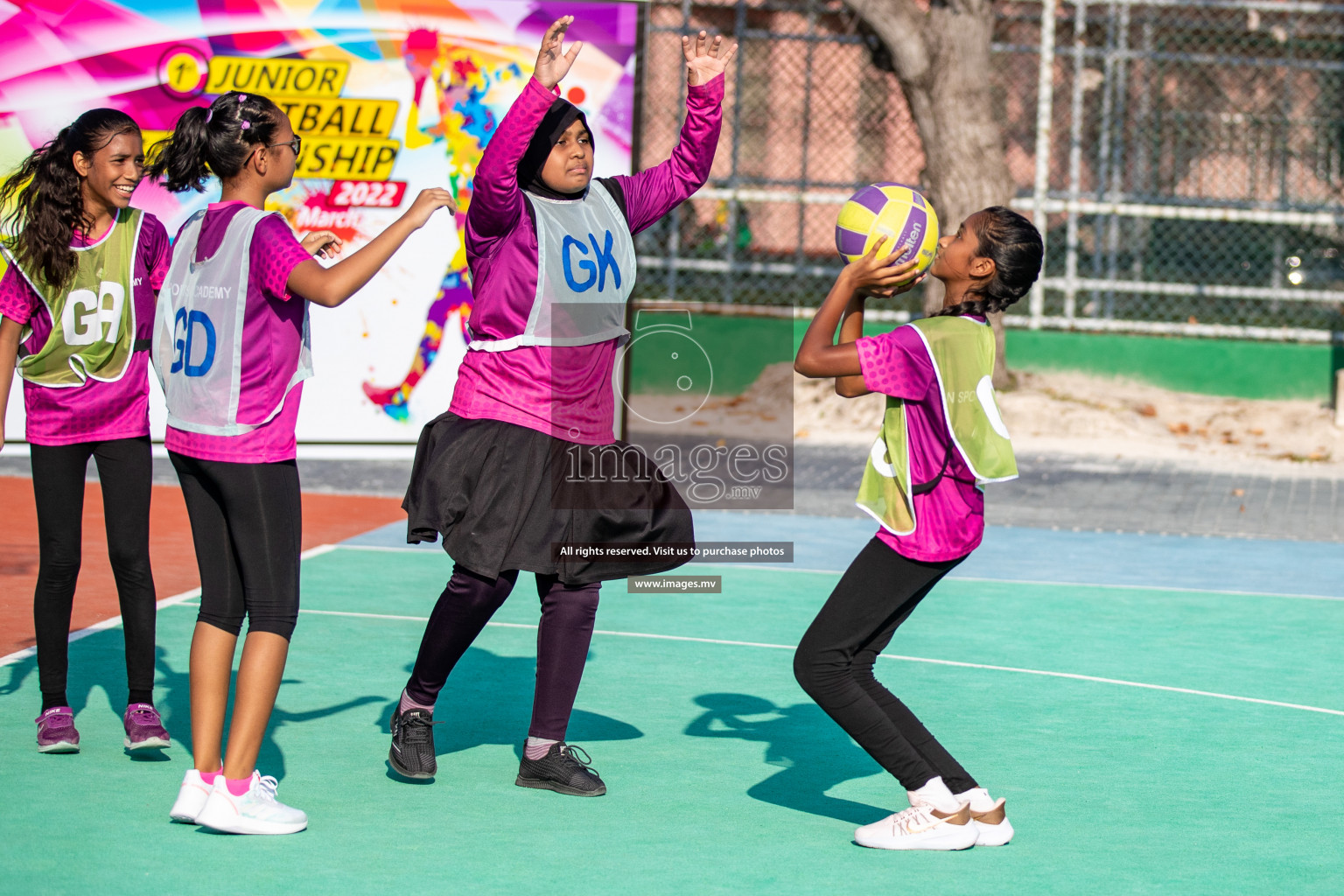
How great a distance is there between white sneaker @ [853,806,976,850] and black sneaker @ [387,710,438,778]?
1459 millimetres

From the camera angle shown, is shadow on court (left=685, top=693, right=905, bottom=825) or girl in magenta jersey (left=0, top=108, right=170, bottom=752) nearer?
shadow on court (left=685, top=693, right=905, bottom=825)

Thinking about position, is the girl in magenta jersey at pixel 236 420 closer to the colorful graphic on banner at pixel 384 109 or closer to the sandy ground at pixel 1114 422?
the colorful graphic on banner at pixel 384 109

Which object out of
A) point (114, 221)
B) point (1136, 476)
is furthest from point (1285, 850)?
point (1136, 476)

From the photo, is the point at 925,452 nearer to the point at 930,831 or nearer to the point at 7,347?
the point at 930,831

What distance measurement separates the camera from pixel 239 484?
4680mm

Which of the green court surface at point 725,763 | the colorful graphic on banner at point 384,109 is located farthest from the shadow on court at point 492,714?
the colorful graphic on banner at point 384,109

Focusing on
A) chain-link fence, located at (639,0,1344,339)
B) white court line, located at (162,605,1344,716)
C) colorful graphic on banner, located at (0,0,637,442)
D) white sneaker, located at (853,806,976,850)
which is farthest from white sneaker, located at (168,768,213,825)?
chain-link fence, located at (639,0,1344,339)

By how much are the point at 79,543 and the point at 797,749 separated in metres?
2.56

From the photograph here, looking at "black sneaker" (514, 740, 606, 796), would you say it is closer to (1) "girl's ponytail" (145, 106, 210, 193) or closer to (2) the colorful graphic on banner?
(1) "girl's ponytail" (145, 106, 210, 193)

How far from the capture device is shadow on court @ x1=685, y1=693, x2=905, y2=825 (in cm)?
521

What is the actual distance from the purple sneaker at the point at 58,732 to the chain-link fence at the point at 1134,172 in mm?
11066

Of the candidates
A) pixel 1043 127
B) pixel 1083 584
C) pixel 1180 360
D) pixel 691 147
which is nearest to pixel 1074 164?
pixel 1043 127

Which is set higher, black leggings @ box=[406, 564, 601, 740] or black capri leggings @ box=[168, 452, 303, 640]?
black capri leggings @ box=[168, 452, 303, 640]

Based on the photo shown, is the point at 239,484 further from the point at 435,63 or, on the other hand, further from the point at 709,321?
the point at 709,321
